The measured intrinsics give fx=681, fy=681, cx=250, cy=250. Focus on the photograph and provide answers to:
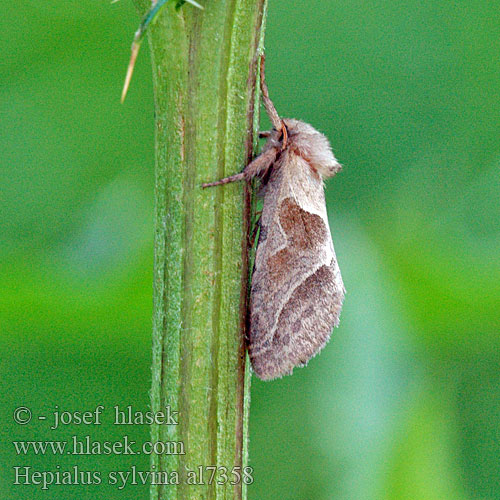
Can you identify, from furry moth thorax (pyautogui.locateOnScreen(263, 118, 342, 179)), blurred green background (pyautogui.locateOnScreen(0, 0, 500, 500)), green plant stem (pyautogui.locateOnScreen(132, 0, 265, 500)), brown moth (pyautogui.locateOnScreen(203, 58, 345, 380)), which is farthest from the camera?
blurred green background (pyautogui.locateOnScreen(0, 0, 500, 500))

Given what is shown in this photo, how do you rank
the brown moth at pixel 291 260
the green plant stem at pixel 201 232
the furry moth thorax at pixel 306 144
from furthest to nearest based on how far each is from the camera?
1. the furry moth thorax at pixel 306 144
2. the brown moth at pixel 291 260
3. the green plant stem at pixel 201 232

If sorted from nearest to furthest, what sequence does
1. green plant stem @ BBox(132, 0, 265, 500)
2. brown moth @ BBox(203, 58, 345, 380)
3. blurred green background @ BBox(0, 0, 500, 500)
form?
1. green plant stem @ BBox(132, 0, 265, 500)
2. brown moth @ BBox(203, 58, 345, 380)
3. blurred green background @ BBox(0, 0, 500, 500)

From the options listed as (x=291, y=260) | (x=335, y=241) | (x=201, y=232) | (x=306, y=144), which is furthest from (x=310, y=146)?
(x=201, y=232)

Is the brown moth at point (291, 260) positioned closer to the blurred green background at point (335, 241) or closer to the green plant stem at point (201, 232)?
the green plant stem at point (201, 232)

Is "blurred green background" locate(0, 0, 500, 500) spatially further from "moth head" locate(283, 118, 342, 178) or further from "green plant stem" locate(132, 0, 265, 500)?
"green plant stem" locate(132, 0, 265, 500)

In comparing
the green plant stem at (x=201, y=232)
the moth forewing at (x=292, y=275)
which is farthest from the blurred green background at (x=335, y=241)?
the green plant stem at (x=201, y=232)

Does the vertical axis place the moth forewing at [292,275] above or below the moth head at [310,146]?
below

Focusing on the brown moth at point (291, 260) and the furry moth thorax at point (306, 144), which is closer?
the brown moth at point (291, 260)

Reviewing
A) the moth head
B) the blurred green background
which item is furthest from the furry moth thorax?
the blurred green background

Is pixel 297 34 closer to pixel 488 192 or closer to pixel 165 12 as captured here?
pixel 488 192
